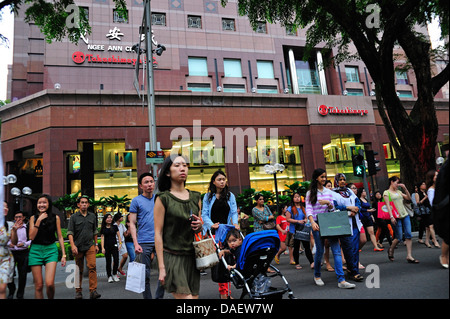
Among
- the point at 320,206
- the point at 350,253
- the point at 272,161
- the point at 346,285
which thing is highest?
the point at 272,161

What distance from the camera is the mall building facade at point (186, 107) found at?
2194 centimetres

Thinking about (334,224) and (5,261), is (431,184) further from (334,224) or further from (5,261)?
(5,261)

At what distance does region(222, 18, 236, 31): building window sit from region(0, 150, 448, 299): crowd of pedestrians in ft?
76.7

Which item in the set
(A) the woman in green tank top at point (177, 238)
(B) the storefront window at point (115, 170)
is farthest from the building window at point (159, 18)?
(A) the woman in green tank top at point (177, 238)

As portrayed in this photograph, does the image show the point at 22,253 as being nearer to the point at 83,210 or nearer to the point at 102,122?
the point at 83,210

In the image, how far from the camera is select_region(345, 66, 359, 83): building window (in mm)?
30812

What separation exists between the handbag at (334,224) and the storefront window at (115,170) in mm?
19580

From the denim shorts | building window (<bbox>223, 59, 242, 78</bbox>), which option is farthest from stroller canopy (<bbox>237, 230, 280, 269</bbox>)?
building window (<bbox>223, 59, 242, 78</bbox>)

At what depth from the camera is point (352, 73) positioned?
31016mm

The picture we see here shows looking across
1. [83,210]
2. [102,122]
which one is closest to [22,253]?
[83,210]

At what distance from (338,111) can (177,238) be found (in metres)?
26.1

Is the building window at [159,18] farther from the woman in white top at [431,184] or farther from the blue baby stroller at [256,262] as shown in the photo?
the blue baby stroller at [256,262]

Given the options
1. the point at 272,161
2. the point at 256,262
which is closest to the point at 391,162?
the point at 272,161

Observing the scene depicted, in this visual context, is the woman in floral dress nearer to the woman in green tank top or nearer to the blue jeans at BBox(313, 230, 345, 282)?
the woman in green tank top
